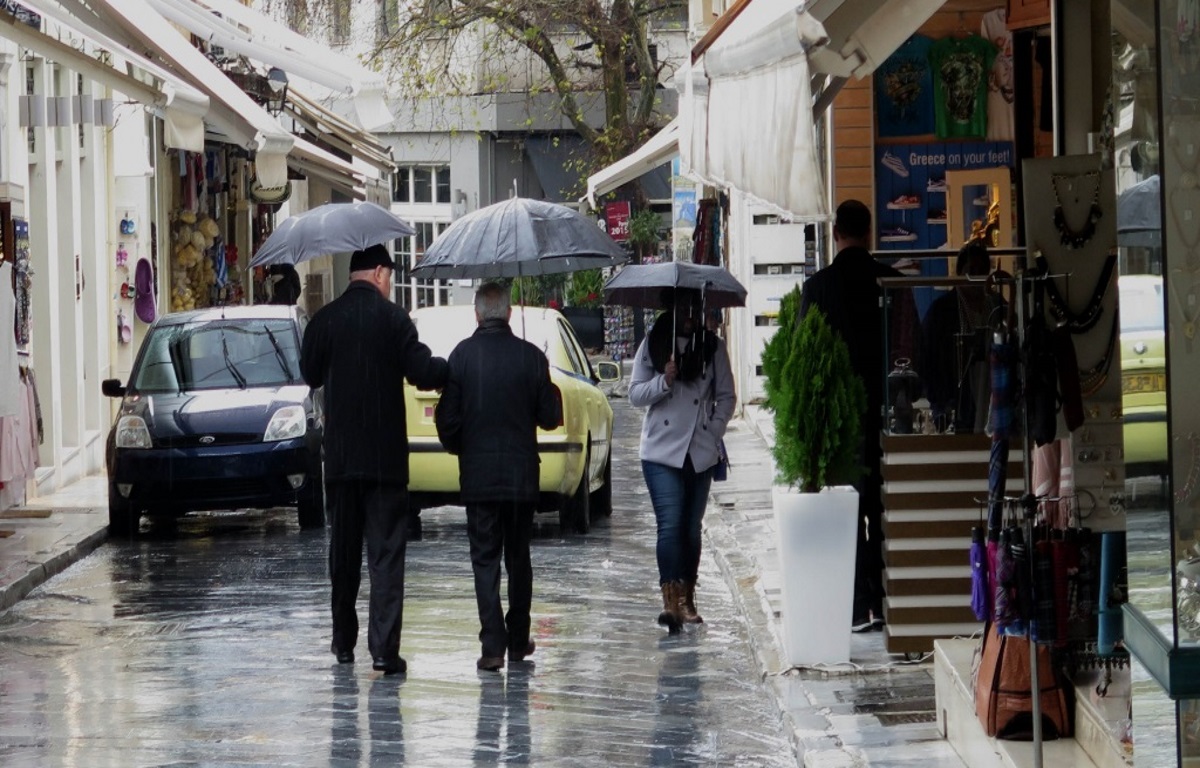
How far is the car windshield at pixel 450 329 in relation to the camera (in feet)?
52.9

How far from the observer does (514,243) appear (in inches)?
464

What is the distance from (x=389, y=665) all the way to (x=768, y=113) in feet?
12.8

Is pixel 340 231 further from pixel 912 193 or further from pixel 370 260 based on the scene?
pixel 912 193

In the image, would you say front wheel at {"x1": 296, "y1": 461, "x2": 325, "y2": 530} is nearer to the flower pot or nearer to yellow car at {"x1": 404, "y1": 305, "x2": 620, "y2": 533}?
yellow car at {"x1": 404, "y1": 305, "x2": 620, "y2": 533}

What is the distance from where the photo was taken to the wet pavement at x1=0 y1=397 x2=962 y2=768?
8.42m

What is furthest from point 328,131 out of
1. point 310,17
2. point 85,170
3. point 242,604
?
point 242,604

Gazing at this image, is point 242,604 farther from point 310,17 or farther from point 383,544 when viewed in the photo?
point 310,17

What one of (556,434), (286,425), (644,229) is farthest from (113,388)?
(644,229)

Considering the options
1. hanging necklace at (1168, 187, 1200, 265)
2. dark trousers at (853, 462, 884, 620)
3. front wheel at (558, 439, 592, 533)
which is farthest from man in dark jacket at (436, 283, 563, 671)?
hanging necklace at (1168, 187, 1200, 265)

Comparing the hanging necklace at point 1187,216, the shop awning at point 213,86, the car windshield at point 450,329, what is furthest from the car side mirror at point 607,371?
the hanging necklace at point 1187,216

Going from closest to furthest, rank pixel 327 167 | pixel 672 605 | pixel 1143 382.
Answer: pixel 1143 382, pixel 672 605, pixel 327 167

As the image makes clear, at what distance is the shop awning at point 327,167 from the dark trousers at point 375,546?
12.1m

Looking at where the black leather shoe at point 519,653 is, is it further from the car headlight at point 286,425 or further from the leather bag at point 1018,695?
the car headlight at point 286,425

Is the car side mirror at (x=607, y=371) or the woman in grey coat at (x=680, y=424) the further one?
the car side mirror at (x=607, y=371)
